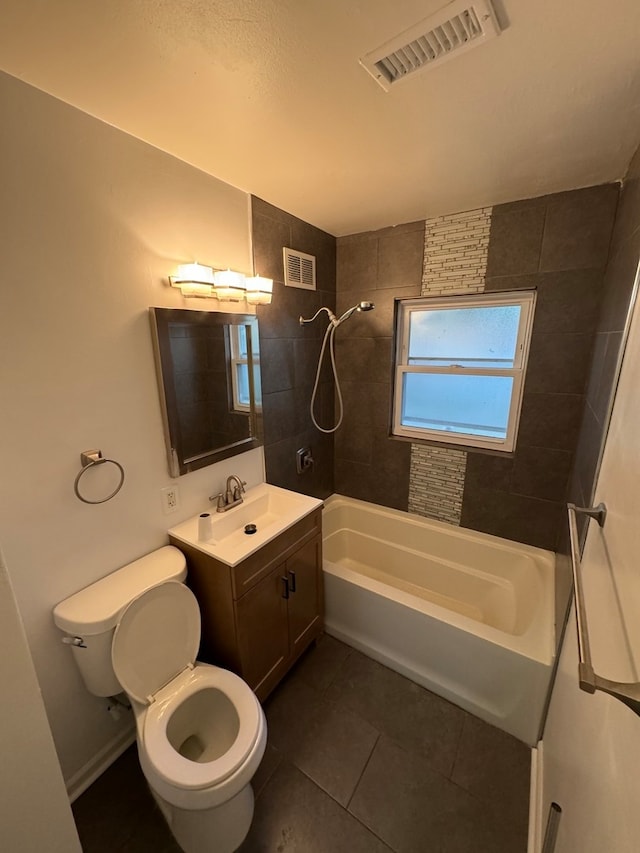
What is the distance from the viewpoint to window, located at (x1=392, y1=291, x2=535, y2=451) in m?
1.99

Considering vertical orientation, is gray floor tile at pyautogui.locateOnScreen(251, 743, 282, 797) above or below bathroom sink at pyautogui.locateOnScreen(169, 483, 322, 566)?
below

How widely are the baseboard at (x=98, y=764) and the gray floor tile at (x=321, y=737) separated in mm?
604

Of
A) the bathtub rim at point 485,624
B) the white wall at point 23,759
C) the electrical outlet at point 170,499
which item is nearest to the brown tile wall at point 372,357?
the bathtub rim at point 485,624

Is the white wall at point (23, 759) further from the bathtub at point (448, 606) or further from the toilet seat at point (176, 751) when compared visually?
the bathtub at point (448, 606)

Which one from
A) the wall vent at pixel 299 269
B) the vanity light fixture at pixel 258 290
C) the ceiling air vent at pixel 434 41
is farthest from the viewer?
the wall vent at pixel 299 269

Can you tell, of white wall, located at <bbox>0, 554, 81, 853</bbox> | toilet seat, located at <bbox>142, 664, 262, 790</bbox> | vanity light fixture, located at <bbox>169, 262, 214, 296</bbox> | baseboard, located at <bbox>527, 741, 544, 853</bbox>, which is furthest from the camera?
vanity light fixture, located at <bbox>169, 262, 214, 296</bbox>

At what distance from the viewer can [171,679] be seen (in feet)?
4.22

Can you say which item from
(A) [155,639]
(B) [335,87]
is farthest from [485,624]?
(B) [335,87]

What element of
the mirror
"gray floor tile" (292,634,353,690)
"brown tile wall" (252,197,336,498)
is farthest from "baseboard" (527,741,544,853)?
the mirror

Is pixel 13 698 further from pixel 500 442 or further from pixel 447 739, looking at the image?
pixel 500 442

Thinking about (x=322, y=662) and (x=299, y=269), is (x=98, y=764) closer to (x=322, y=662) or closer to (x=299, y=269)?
(x=322, y=662)

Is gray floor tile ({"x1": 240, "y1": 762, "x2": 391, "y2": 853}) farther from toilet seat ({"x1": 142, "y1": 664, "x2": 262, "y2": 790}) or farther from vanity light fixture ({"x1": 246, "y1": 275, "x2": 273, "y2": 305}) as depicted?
vanity light fixture ({"x1": 246, "y1": 275, "x2": 273, "y2": 305})

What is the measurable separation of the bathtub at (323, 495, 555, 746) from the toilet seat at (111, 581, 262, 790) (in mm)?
778

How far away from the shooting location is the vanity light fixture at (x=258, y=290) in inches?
64.3
